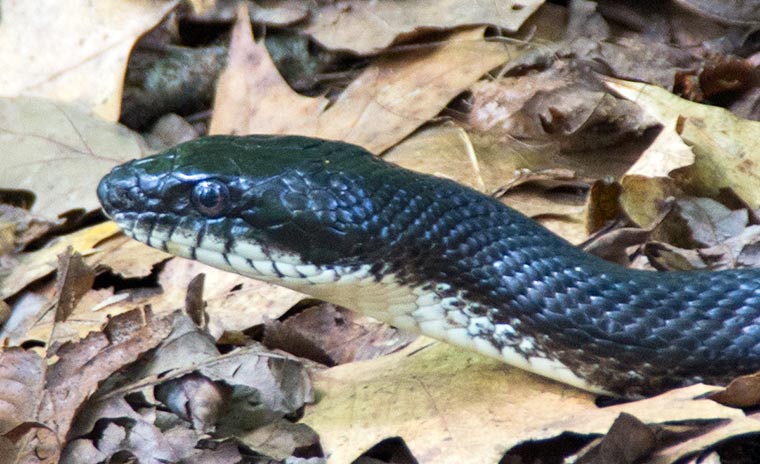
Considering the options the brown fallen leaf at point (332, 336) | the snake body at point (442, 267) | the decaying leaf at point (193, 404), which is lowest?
the brown fallen leaf at point (332, 336)

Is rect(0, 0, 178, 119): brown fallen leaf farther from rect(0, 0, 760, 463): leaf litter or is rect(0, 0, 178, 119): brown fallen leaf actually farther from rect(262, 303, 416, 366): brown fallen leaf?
rect(262, 303, 416, 366): brown fallen leaf

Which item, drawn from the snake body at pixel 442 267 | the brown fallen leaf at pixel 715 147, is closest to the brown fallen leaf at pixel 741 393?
the snake body at pixel 442 267

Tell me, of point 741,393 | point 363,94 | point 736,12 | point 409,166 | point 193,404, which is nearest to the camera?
point 741,393

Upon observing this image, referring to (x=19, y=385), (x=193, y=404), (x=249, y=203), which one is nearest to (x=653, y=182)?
(x=249, y=203)

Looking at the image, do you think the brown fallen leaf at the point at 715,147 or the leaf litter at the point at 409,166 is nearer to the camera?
the leaf litter at the point at 409,166

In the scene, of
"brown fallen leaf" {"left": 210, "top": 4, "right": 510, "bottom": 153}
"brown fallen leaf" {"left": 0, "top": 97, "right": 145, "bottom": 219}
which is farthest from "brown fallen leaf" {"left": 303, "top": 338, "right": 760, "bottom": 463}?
"brown fallen leaf" {"left": 0, "top": 97, "right": 145, "bottom": 219}

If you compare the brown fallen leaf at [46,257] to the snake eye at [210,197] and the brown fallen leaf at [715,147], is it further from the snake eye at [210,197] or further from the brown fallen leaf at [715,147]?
the brown fallen leaf at [715,147]

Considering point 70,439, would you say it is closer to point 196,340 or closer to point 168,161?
point 196,340

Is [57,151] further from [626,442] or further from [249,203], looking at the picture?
[626,442]
